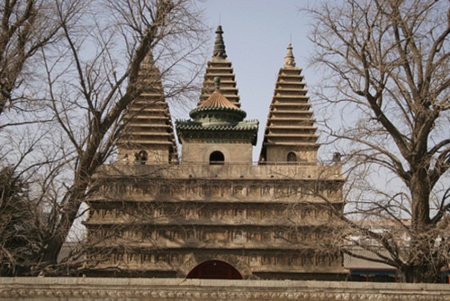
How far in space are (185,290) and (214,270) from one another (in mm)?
13965

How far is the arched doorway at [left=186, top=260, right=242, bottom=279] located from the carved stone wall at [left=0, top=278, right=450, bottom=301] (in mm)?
13616

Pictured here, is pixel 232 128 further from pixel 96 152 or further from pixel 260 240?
pixel 96 152

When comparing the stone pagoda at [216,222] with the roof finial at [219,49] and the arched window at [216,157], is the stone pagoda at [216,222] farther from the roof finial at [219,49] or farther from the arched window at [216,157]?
the roof finial at [219,49]

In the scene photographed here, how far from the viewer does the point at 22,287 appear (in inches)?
374

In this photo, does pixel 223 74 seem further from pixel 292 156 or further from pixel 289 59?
pixel 292 156

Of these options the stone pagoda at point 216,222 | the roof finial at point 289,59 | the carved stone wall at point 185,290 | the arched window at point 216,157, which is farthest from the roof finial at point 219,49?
the carved stone wall at point 185,290

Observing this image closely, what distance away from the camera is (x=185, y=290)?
30.9ft

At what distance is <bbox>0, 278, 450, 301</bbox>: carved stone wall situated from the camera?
9414 millimetres

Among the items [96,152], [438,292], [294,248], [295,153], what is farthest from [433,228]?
[295,153]

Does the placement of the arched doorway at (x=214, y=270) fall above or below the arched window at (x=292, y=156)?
below

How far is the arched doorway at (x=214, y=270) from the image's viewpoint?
22.9 metres

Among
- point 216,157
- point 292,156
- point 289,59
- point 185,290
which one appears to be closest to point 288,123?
point 292,156

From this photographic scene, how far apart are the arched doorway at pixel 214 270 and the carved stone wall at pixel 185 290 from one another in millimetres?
13616

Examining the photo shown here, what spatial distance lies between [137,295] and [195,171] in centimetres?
1347
